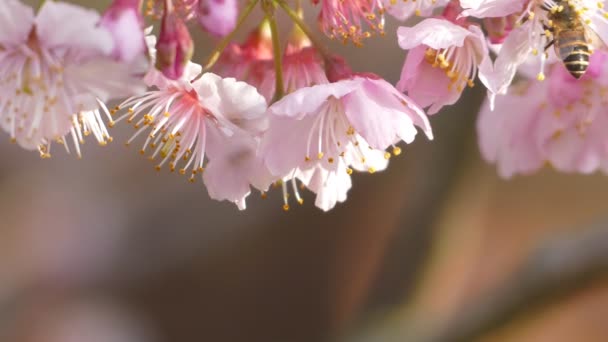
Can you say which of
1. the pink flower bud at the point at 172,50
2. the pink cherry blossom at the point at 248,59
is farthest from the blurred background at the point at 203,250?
the pink flower bud at the point at 172,50

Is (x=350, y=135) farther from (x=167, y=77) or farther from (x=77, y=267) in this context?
(x=77, y=267)

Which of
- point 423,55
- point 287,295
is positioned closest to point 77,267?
point 287,295

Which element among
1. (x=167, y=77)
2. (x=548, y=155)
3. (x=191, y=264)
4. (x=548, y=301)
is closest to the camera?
(x=167, y=77)

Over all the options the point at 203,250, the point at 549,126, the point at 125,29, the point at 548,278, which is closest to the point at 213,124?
the point at 125,29

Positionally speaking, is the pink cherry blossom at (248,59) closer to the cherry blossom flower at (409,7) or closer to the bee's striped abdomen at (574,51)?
the cherry blossom flower at (409,7)

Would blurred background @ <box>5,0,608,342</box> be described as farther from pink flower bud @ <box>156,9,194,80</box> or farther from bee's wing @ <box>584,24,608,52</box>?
pink flower bud @ <box>156,9,194,80</box>

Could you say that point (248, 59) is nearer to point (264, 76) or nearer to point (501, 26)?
point (264, 76)
